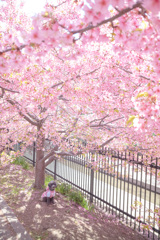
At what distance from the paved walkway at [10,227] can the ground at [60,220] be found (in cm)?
16

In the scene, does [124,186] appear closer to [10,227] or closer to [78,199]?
[78,199]

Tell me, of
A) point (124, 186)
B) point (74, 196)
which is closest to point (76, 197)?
point (74, 196)

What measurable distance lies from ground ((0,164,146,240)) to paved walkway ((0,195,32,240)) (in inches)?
6.1

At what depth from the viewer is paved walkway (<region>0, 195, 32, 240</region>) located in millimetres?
4266

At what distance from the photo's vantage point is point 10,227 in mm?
4688

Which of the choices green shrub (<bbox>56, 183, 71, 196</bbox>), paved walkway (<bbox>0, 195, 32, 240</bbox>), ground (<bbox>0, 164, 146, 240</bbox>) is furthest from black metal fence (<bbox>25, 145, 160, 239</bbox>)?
paved walkway (<bbox>0, 195, 32, 240</bbox>)

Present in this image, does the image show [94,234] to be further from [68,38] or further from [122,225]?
[68,38]

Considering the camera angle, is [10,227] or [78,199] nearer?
[10,227]

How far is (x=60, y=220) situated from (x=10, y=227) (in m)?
1.25

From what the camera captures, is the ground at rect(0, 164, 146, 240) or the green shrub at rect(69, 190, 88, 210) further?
the green shrub at rect(69, 190, 88, 210)

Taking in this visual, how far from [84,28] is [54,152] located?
18.8 ft

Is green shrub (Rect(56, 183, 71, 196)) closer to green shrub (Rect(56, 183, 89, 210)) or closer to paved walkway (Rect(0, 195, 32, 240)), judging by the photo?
green shrub (Rect(56, 183, 89, 210))

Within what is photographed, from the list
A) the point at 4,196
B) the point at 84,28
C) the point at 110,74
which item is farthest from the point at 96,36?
the point at 4,196

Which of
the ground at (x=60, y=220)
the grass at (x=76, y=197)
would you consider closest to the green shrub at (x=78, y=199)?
the grass at (x=76, y=197)
